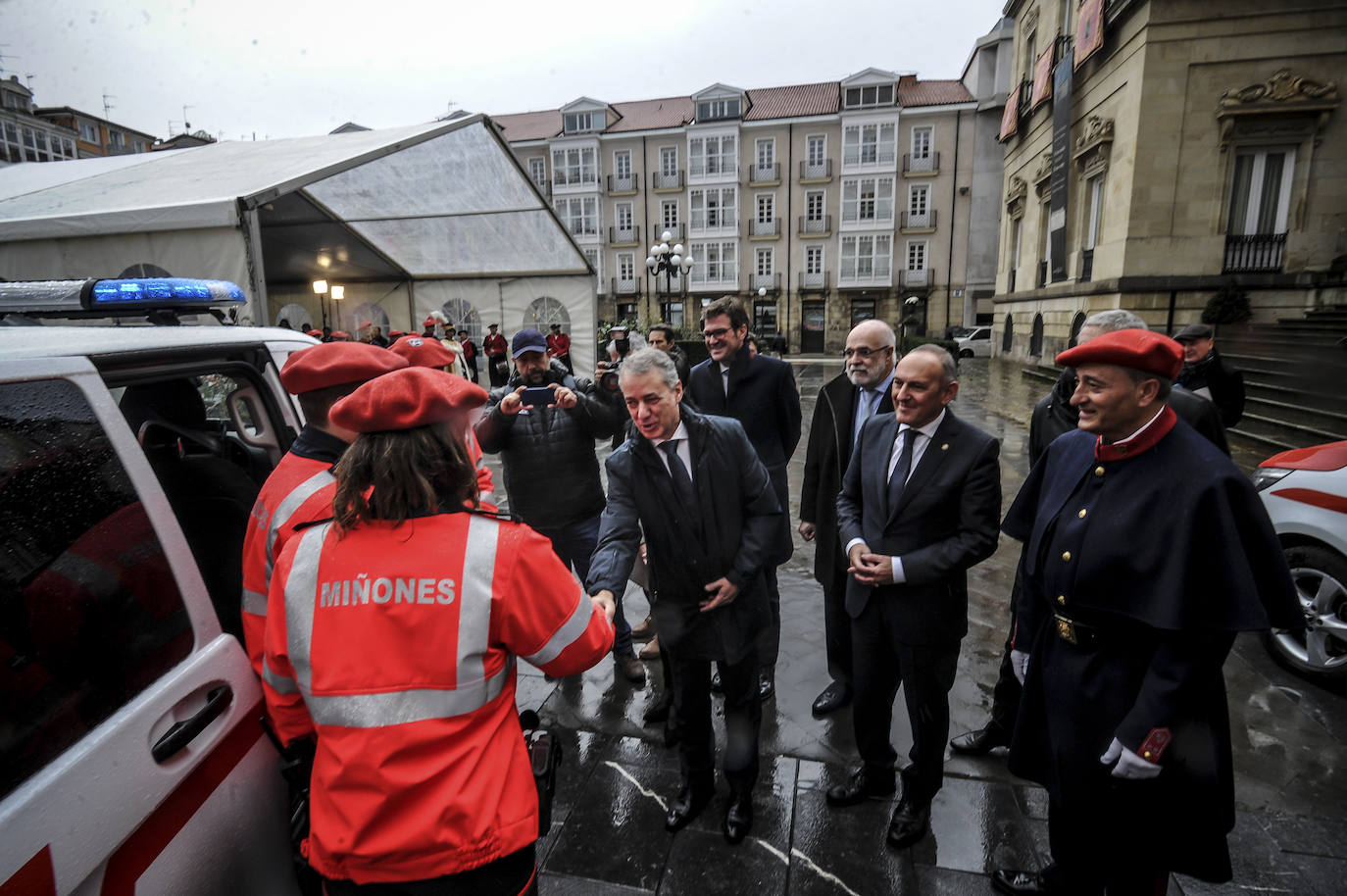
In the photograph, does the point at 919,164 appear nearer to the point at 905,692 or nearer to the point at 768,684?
the point at 768,684

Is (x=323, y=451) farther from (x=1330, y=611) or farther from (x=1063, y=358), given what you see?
(x=1330, y=611)

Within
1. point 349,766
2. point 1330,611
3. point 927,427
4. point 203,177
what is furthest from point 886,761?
point 203,177

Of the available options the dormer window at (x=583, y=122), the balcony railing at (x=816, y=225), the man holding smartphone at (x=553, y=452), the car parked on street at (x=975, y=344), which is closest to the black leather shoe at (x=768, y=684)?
the man holding smartphone at (x=553, y=452)

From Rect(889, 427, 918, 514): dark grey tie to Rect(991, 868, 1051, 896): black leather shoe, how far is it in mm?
1295

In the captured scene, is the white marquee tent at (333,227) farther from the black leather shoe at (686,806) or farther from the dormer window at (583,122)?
the dormer window at (583,122)

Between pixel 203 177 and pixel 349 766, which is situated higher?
pixel 203 177

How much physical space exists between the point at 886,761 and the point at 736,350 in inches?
92.5

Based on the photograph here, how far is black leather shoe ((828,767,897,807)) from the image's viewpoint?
262 centimetres

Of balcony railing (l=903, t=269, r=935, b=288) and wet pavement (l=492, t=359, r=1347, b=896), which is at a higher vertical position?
balcony railing (l=903, t=269, r=935, b=288)

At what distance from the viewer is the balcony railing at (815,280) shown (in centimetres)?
3775

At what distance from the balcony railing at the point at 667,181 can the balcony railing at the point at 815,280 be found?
9191mm

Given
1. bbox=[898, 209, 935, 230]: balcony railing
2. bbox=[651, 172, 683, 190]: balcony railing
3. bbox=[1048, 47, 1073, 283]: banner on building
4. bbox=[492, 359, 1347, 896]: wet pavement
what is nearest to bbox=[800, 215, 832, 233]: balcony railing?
bbox=[898, 209, 935, 230]: balcony railing

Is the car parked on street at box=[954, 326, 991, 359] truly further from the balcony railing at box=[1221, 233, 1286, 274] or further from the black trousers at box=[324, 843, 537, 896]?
the black trousers at box=[324, 843, 537, 896]

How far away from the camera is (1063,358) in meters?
1.93
